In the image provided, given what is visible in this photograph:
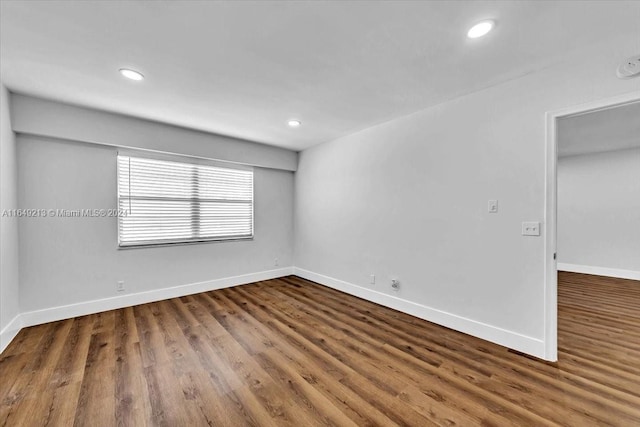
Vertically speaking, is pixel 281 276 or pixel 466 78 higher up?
pixel 466 78

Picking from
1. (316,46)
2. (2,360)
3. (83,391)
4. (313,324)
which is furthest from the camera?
(313,324)

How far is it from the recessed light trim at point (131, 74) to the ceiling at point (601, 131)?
427cm

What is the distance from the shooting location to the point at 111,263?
3.39 m

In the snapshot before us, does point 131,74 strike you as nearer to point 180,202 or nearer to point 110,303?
point 180,202

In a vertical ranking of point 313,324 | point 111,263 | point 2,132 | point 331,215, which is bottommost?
point 313,324

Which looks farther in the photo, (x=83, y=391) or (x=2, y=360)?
(x=2, y=360)

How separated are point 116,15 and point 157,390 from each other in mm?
2513

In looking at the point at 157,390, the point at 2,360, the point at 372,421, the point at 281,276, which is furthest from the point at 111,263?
the point at 372,421

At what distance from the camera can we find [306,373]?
2031 mm

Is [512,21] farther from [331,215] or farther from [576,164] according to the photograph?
[576,164]

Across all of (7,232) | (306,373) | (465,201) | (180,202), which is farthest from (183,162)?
(465,201)

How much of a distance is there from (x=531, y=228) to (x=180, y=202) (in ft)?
14.5

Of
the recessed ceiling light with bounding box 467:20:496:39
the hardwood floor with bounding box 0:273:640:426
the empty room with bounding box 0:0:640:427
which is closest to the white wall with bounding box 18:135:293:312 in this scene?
the empty room with bounding box 0:0:640:427

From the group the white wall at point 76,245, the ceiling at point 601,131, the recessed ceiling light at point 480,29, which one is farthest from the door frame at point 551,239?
the white wall at point 76,245
